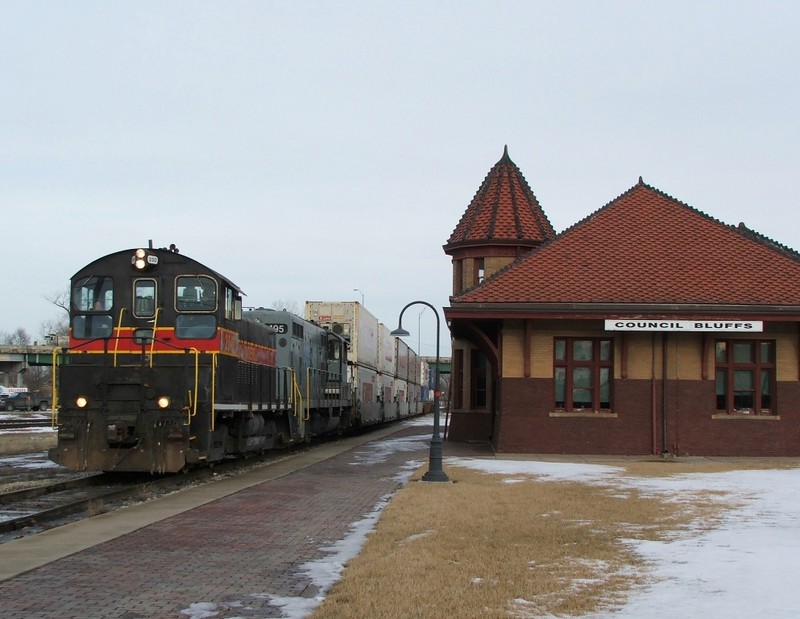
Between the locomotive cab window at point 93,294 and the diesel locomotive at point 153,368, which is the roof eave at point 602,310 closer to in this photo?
the diesel locomotive at point 153,368

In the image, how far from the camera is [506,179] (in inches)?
1185

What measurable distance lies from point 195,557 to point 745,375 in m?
17.3

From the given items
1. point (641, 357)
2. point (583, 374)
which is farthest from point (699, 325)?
point (583, 374)

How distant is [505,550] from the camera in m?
9.65

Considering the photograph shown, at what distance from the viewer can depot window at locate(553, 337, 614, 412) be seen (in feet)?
75.3

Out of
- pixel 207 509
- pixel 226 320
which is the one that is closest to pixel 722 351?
pixel 226 320

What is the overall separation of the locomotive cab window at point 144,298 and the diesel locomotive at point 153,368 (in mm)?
19

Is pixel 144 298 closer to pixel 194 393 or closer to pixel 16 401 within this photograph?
pixel 194 393

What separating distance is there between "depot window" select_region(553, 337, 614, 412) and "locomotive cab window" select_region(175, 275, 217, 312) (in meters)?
9.44

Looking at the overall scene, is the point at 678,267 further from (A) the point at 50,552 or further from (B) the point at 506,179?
(A) the point at 50,552

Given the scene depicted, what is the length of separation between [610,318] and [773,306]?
3913 mm

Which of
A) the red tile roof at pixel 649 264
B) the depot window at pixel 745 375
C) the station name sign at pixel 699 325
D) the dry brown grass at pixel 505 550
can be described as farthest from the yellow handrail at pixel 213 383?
the depot window at pixel 745 375

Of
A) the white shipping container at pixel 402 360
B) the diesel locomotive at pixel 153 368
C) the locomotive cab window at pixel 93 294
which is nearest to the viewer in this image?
the diesel locomotive at pixel 153 368

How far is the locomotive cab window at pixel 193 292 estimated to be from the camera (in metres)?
17.4
